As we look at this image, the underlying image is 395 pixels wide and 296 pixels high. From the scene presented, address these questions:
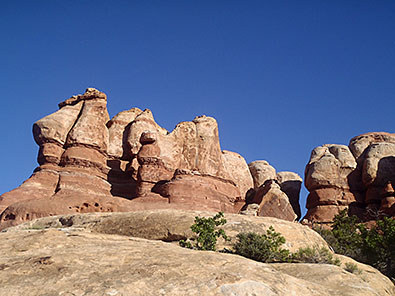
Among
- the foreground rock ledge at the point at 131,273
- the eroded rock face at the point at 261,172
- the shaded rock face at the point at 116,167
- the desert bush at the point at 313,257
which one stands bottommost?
the foreground rock ledge at the point at 131,273

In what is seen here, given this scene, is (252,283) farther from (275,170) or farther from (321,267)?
(275,170)

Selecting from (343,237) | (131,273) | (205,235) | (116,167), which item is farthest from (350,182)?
(131,273)

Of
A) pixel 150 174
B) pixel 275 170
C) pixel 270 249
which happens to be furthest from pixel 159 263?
pixel 275 170

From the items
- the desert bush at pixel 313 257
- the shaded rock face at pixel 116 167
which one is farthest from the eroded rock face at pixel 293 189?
the desert bush at pixel 313 257

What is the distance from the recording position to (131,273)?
5.07 metres

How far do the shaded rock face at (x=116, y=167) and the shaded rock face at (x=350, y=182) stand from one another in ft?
29.9

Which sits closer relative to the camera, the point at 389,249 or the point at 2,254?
the point at 2,254

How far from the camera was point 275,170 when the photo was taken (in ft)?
198

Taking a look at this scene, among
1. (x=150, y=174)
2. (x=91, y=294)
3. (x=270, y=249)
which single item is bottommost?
(x=91, y=294)

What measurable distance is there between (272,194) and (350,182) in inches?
414

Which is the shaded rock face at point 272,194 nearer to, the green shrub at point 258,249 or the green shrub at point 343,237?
the green shrub at point 343,237

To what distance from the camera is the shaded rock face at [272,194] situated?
1647 inches

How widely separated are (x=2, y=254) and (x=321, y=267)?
557cm

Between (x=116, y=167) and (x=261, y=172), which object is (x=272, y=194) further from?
(x=116, y=167)
